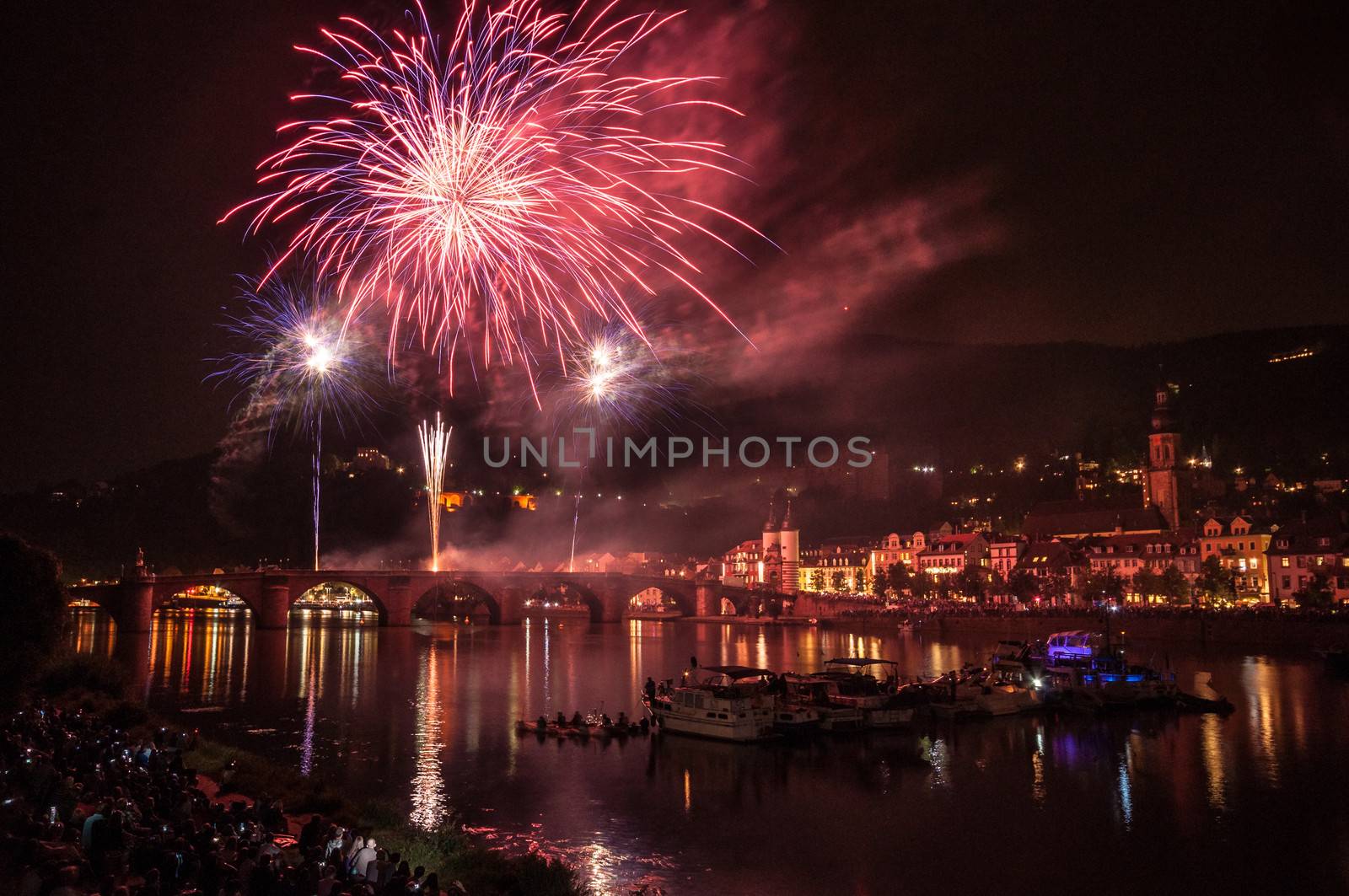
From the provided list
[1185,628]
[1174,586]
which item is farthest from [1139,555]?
[1185,628]

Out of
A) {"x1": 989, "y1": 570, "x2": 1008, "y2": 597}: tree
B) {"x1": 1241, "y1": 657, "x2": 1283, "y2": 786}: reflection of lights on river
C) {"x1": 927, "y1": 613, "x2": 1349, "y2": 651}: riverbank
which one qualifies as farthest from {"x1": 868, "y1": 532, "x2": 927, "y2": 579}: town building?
{"x1": 1241, "y1": 657, "x2": 1283, "y2": 786}: reflection of lights on river

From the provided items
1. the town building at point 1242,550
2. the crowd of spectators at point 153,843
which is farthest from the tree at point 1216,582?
the crowd of spectators at point 153,843

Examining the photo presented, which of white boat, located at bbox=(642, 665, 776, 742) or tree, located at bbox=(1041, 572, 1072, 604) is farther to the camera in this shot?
tree, located at bbox=(1041, 572, 1072, 604)

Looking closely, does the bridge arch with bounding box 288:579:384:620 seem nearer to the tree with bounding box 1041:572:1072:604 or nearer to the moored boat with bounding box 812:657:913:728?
the tree with bounding box 1041:572:1072:604

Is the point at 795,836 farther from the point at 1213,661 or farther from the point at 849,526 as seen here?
the point at 849,526

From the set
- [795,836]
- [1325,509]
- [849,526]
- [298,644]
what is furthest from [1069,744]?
[849,526]

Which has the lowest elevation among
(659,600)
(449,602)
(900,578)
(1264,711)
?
(1264,711)

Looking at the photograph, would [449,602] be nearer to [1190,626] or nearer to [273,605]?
[273,605]
